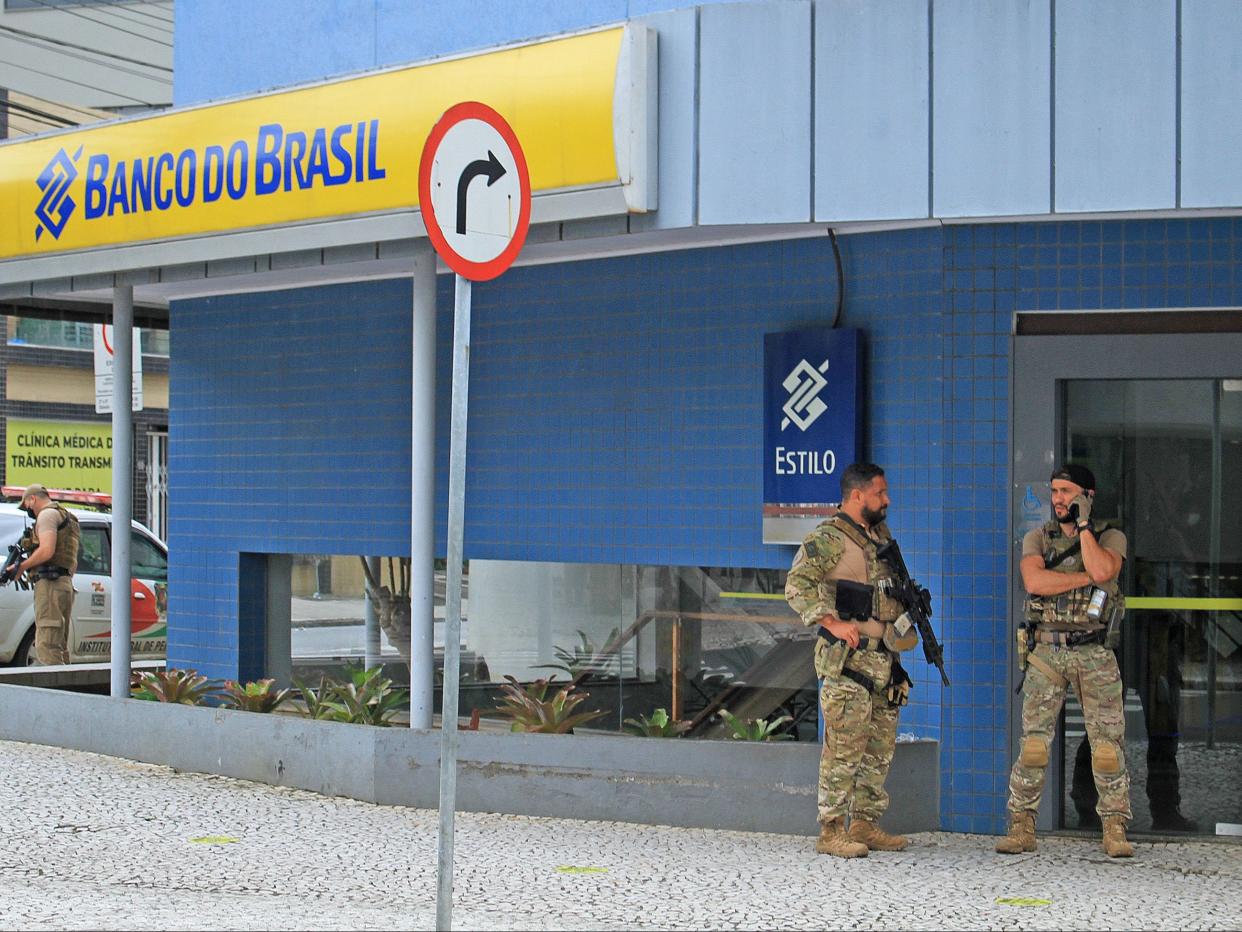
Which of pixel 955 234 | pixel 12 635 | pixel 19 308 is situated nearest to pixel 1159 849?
pixel 955 234

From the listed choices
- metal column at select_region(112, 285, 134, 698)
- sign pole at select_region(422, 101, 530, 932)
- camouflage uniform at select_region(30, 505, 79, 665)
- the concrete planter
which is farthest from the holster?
camouflage uniform at select_region(30, 505, 79, 665)

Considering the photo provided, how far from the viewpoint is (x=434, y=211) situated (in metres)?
5.45

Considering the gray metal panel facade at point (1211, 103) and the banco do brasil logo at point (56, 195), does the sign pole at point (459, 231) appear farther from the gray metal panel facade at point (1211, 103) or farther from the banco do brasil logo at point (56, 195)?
the banco do brasil logo at point (56, 195)

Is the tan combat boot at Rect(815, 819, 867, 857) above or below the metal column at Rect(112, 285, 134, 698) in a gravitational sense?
below

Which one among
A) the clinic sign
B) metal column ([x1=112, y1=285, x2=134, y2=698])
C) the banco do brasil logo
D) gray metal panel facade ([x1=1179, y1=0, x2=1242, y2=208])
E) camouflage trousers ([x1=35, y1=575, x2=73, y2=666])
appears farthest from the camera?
camouflage trousers ([x1=35, y1=575, x2=73, y2=666])

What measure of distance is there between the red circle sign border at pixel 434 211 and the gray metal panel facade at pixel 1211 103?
303 centimetres

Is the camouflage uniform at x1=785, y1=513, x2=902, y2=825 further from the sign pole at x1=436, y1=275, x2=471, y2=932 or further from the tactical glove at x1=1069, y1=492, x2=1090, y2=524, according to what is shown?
the sign pole at x1=436, y1=275, x2=471, y2=932

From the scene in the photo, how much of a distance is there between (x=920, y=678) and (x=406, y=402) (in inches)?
148

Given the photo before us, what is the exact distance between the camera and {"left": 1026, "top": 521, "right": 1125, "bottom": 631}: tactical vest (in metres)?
7.42

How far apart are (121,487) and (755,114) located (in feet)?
16.4

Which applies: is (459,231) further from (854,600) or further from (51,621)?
(51,621)

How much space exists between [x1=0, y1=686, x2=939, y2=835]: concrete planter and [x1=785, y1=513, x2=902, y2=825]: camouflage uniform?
0.38 m

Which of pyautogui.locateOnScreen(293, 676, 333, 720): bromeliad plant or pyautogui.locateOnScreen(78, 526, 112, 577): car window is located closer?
pyautogui.locateOnScreen(293, 676, 333, 720): bromeliad plant

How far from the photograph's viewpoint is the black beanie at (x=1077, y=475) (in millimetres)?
7430
